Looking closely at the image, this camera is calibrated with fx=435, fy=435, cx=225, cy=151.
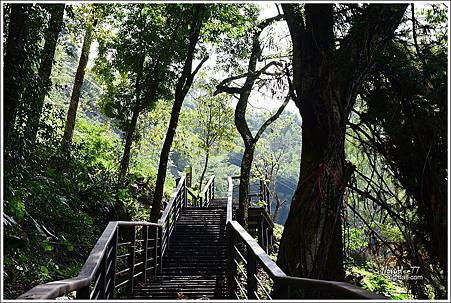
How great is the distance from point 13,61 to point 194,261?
498 centimetres

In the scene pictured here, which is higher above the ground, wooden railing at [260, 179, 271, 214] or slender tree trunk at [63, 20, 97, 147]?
slender tree trunk at [63, 20, 97, 147]

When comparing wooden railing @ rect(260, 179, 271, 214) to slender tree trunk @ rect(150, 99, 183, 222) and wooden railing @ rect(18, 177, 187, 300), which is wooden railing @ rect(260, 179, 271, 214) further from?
slender tree trunk @ rect(150, 99, 183, 222)

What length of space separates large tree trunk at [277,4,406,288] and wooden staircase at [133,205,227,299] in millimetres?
1574

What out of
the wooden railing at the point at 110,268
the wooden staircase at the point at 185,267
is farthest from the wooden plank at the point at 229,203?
the wooden railing at the point at 110,268

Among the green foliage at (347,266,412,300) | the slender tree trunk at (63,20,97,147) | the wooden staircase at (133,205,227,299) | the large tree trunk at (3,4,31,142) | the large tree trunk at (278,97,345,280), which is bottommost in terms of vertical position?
the green foliage at (347,266,412,300)

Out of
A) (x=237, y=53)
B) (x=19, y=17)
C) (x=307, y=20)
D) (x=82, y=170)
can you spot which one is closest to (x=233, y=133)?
(x=237, y=53)

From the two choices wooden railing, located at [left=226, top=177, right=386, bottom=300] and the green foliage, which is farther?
the green foliage

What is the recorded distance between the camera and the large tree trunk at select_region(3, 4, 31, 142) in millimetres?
2910

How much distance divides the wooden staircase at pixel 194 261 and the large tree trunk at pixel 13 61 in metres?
2.76

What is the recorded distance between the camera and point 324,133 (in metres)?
3.87

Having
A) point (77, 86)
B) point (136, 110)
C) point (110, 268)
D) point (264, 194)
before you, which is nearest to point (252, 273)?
point (110, 268)

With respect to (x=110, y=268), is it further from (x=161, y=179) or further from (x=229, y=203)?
(x=229, y=203)

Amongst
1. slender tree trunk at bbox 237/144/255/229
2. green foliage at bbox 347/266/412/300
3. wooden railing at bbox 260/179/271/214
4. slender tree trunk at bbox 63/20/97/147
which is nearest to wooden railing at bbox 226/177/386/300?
Result: green foliage at bbox 347/266/412/300

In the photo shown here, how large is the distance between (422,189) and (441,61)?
1122mm
